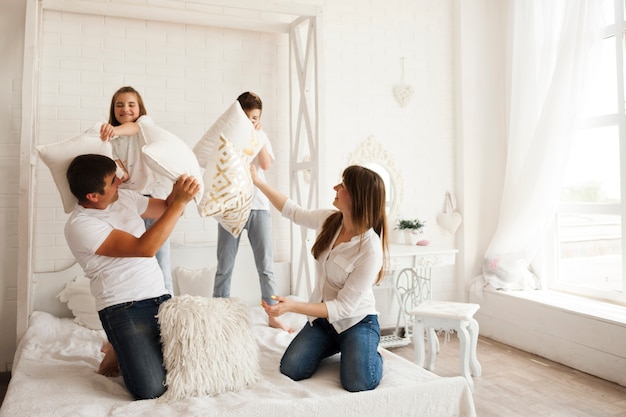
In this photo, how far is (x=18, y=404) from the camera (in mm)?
1945

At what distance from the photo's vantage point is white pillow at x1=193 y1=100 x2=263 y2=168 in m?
2.58

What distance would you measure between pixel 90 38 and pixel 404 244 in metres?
2.95

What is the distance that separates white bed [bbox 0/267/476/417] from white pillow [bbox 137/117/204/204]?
885 millimetres

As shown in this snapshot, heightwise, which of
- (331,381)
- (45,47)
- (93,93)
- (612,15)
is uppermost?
(612,15)

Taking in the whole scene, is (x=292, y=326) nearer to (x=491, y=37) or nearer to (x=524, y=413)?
(x=524, y=413)

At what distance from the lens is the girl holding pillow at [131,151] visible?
272cm

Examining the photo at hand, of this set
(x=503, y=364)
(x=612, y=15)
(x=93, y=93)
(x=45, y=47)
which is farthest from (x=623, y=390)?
(x=45, y=47)

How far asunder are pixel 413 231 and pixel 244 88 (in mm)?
1847

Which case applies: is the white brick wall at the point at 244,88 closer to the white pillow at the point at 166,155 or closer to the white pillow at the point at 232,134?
the white pillow at the point at 232,134

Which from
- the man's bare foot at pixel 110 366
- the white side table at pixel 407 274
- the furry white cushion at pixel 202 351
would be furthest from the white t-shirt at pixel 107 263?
the white side table at pixel 407 274

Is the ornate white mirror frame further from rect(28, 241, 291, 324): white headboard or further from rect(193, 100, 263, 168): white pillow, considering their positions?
rect(193, 100, 263, 168): white pillow

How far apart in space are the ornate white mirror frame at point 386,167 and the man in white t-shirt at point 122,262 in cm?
255

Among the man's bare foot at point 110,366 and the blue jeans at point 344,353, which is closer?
the blue jeans at point 344,353

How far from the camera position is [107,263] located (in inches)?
86.0
